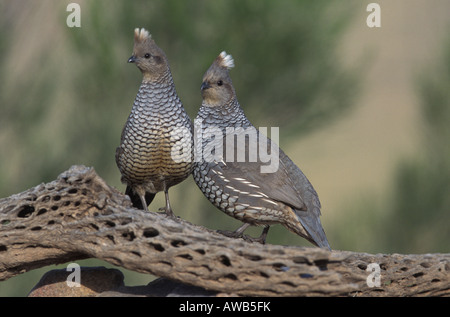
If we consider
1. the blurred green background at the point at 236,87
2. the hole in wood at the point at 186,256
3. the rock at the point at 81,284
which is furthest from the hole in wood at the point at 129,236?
the blurred green background at the point at 236,87

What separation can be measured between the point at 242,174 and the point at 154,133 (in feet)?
1.74

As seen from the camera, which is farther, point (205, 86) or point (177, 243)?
point (205, 86)

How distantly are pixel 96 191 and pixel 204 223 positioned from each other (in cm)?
470

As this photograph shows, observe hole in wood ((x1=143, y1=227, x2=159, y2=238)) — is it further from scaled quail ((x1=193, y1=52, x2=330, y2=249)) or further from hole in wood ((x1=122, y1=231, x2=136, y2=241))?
scaled quail ((x1=193, y1=52, x2=330, y2=249))

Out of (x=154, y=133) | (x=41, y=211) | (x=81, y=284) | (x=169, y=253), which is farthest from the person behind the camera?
(x=154, y=133)

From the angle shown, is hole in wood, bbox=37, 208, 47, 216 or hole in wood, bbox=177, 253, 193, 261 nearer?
hole in wood, bbox=177, 253, 193, 261

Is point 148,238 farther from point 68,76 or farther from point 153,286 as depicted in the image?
point 68,76

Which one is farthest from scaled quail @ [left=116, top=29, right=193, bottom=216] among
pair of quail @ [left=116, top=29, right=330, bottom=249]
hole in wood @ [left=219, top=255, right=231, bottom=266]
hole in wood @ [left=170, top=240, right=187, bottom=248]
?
hole in wood @ [left=219, top=255, right=231, bottom=266]

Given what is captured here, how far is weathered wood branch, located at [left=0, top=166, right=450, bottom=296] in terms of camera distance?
2.92 metres

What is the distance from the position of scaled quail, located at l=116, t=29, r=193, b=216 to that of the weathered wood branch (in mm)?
332

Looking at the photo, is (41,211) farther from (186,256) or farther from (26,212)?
(186,256)

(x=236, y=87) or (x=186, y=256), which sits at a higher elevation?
(x=236, y=87)

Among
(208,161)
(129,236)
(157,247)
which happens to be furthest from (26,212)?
(208,161)

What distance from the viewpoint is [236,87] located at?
7.53 metres
